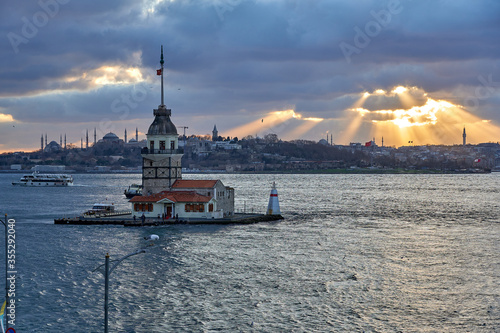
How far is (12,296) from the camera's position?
35.0 metres

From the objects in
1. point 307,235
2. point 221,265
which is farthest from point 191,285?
point 307,235

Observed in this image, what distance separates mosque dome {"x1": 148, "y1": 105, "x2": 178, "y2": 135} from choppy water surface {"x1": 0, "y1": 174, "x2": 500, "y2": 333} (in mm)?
Answer: 13775

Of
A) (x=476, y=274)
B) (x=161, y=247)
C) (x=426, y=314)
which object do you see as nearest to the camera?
(x=426, y=314)

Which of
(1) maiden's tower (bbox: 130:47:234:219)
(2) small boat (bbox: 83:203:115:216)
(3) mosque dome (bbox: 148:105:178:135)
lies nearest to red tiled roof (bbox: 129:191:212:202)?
(1) maiden's tower (bbox: 130:47:234:219)

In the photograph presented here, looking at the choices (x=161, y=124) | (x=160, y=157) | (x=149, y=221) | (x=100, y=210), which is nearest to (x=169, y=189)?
(x=160, y=157)

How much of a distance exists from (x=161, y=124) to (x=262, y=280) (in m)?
36.3

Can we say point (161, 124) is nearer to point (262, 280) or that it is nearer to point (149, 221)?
point (149, 221)

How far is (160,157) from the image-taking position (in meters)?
70.9

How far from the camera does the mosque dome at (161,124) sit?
237ft

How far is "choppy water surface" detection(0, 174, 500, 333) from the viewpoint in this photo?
31812 millimetres

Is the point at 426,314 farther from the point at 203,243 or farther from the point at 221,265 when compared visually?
the point at 203,243

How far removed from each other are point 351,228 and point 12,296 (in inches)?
1633

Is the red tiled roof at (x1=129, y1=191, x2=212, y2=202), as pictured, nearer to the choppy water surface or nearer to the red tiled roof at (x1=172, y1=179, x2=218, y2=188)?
the red tiled roof at (x1=172, y1=179, x2=218, y2=188)

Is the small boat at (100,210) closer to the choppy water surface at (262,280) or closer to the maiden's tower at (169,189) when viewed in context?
the maiden's tower at (169,189)
